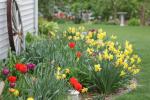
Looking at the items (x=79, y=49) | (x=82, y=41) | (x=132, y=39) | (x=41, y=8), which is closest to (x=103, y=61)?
(x=79, y=49)

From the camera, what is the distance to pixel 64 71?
761cm

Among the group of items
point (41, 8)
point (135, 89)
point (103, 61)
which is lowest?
point (41, 8)

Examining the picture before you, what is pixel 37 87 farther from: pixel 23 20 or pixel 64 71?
pixel 23 20

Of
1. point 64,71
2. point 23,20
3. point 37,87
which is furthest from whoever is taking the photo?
point 23,20

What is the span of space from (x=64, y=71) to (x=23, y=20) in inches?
176

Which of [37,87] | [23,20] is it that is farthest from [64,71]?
[23,20]

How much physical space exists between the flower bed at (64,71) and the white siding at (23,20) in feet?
1.79

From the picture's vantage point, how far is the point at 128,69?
8.07m

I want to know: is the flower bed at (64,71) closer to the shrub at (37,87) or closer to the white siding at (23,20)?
the shrub at (37,87)

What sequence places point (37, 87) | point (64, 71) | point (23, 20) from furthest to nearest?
point (23, 20) < point (64, 71) < point (37, 87)

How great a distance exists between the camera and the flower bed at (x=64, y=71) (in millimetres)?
6285

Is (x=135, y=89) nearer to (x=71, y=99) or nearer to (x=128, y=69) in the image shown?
(x=128, y=69)

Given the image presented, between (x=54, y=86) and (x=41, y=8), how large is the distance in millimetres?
17827

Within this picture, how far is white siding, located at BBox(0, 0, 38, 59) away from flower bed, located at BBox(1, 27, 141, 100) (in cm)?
55
